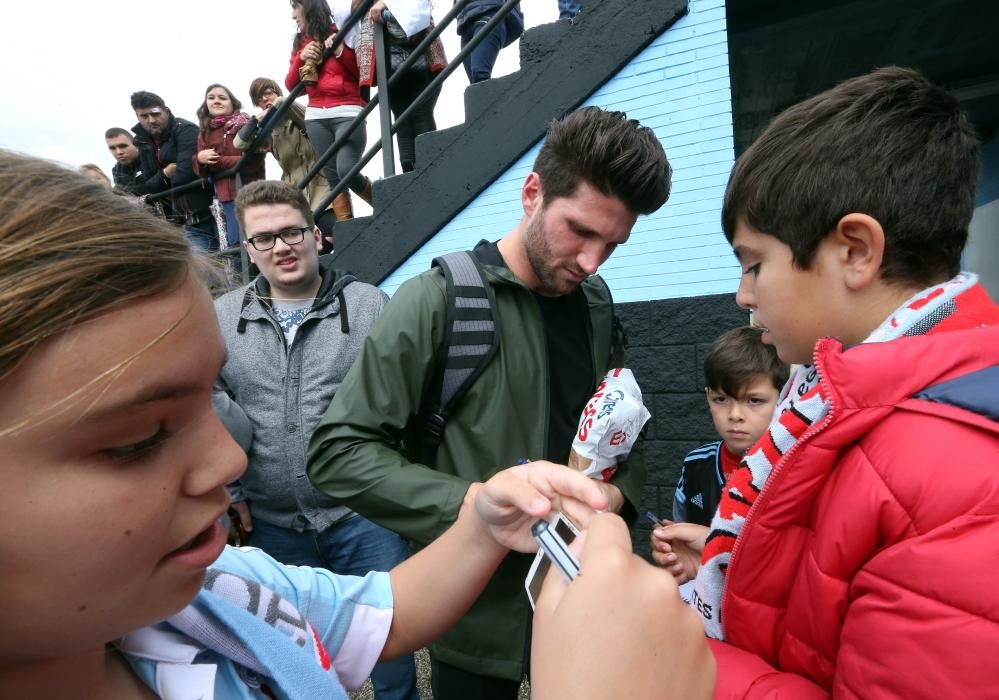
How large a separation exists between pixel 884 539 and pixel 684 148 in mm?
2911

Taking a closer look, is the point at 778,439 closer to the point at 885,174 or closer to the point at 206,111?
the point at 885,174

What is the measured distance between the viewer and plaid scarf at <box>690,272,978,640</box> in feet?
3.45

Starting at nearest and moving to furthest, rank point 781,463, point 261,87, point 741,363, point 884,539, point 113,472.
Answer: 1. point 113,472
2. point 884,539
3. point 781,463
4. point 741,363
5. point 261,87

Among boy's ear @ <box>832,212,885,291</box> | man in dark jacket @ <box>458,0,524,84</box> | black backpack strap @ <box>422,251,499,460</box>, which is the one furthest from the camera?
man in dark jacket @ <box>458,0,524,84</box>

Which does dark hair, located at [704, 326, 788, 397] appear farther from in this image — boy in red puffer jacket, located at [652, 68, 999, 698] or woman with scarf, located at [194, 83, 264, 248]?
woman with scarf, located at [194, 83, 264, 248]

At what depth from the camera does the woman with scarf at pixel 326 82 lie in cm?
475

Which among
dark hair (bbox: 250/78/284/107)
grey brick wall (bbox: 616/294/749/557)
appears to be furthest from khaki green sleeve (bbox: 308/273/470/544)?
dark hair (bbox: 250/78/284/107)

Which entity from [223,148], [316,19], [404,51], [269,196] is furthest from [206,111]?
[269,196]

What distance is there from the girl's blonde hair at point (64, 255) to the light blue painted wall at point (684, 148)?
309 centimetres

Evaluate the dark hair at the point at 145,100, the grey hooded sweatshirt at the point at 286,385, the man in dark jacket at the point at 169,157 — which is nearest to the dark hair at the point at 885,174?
the grey hooded sweatshirt at the point at 286,385

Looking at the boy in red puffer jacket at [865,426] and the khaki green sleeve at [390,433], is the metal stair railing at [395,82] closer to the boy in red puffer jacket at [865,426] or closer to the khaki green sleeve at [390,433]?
the khaki green sleeve at [390,433]

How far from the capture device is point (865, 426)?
934 mm

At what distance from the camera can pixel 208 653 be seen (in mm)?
924

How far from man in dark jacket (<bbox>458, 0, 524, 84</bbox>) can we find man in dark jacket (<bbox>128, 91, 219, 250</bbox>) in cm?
317
